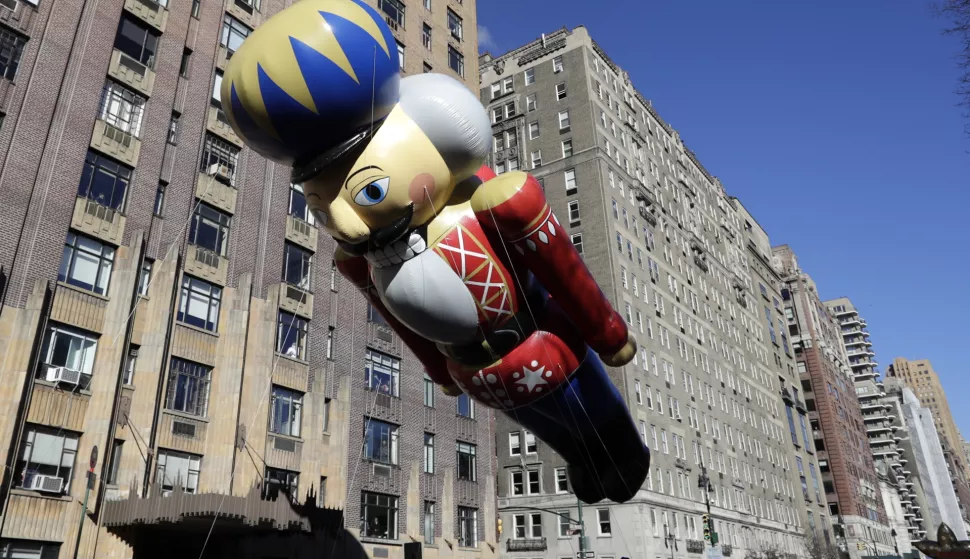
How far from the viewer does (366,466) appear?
94.7 ft

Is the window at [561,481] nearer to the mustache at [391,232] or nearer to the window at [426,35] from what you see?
the window at [426,35]

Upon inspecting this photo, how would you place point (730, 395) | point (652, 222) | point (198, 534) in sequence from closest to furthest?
1. point (198, 534)
2. point (652, 222)
3. point (730, 395)

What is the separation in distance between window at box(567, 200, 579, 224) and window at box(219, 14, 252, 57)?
29791 millimetres

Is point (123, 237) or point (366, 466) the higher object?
point (123, 237)

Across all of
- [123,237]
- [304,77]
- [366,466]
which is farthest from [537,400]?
[366,466]

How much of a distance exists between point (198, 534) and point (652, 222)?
45890 millimetres

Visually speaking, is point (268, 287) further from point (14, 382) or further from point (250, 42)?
point (250, 42)

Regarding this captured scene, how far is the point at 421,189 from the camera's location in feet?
28.1

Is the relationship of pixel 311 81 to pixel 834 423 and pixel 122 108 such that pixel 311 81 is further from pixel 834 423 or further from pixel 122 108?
pixel 834 423

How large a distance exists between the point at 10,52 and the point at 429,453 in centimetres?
2166

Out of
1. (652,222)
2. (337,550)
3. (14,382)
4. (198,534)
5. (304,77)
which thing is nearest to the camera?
(304,77)

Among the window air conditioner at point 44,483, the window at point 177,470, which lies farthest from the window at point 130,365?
the window air conditioner at point 44,483

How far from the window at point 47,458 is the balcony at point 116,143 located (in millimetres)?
9144

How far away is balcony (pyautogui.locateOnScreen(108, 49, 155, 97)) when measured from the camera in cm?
2489
